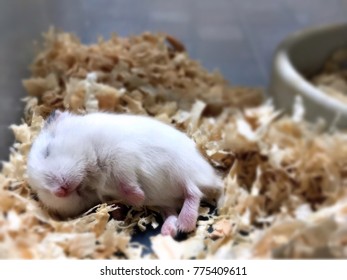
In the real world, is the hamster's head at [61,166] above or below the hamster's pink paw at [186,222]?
above

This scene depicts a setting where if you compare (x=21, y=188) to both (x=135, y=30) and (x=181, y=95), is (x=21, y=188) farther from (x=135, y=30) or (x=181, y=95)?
(x=135, y=30)

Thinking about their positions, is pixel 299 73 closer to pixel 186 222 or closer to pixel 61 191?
pixel 186 222

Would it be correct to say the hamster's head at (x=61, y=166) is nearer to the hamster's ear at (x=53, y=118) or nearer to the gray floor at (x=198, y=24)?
the hamster's ear at (x=53, y=118)

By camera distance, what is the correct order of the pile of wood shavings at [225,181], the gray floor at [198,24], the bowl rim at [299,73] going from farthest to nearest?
the gray floor at [198,24]
the bowl rim at [299,73]
the pile of wood shavings at [225,181]

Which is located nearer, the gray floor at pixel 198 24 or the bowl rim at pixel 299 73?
the bowl rim at pixel 299 73

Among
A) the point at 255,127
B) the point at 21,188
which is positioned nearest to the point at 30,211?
the point at 21,188

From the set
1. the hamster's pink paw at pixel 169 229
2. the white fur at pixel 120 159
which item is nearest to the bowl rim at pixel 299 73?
the white fur at pixel 120 159

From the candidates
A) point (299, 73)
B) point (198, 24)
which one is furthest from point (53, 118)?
point (198, 24)
